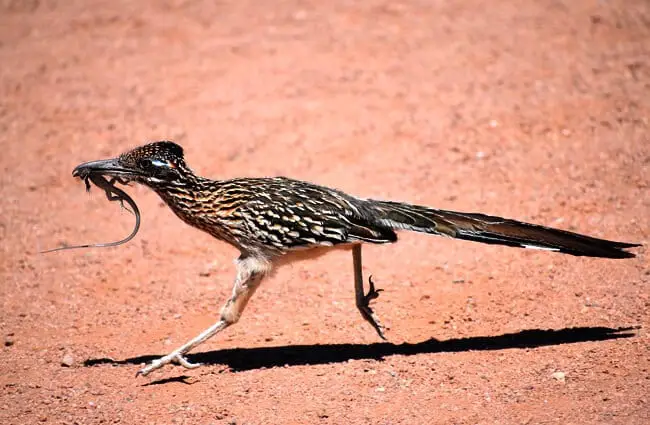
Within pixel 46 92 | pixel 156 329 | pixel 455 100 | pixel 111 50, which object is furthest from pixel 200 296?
pixel 111 50

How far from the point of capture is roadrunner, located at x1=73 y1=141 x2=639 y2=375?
20.7 feet

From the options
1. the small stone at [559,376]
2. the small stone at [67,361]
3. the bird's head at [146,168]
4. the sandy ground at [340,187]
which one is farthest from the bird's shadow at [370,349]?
the bird's head at [146,168]

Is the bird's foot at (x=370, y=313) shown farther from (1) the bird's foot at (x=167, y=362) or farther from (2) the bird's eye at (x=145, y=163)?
(2) the bird's eye at (x=145, y=163)

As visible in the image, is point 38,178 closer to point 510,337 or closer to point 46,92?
point 46,92

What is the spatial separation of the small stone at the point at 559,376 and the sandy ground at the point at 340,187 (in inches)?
1.8

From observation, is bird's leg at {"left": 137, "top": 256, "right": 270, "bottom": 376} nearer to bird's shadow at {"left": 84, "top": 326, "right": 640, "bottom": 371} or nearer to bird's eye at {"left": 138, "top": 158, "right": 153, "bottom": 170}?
bird's shadow at {"left": 84, "top": 326, "right": 640, "bottom": 371}

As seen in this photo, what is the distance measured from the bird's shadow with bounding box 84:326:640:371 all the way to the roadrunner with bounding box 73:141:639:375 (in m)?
0.42

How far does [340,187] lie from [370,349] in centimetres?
310

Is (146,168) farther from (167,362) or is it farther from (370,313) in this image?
(370,313)

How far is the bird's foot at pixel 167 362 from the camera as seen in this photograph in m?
6.29

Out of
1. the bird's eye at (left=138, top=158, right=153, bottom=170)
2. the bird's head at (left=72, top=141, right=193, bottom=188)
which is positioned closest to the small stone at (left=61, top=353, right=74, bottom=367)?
the bird's head at (left=72, top=141, right=193, bottom=188)

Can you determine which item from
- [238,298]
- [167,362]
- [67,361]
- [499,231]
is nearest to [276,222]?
[238,298]

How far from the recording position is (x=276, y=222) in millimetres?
6273

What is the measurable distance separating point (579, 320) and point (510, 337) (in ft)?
1.97
